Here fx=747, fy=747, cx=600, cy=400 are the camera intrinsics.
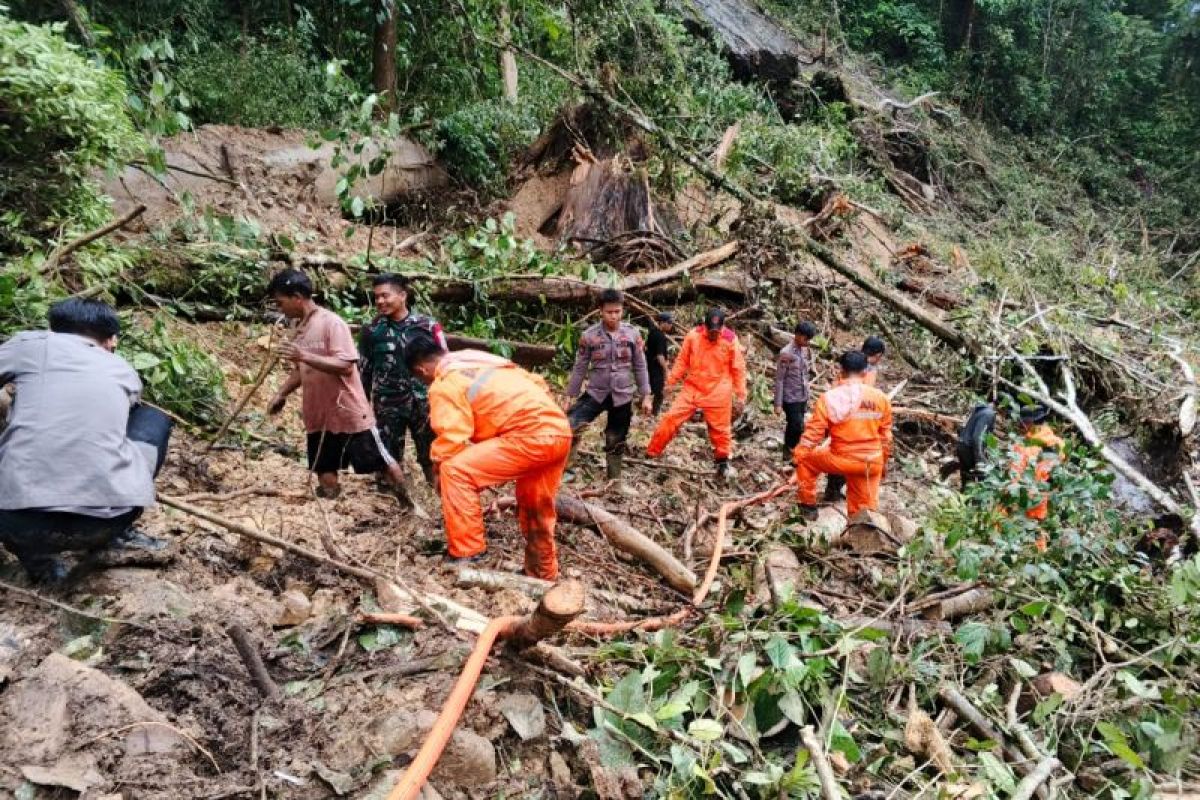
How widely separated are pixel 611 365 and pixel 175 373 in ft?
9.93

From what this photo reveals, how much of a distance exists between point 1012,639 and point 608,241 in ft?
22.2

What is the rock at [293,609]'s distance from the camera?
114 inches

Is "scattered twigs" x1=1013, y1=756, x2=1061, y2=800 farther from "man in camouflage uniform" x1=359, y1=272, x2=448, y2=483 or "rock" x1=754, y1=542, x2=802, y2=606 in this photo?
"man in camouflage uniform" x1=359, y1=272, x2=448, y2=483

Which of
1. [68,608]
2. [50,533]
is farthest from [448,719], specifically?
[50,533]

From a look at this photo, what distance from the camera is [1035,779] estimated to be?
97.3 inches

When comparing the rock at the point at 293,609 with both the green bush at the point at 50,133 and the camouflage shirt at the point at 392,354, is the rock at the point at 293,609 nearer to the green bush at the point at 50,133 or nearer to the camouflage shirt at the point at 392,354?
the camouflage shirt at the point at 392,354

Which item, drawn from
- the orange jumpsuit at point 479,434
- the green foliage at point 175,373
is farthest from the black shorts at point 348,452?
the green foliage at point 175,373

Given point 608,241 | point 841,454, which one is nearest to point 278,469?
point 841,454

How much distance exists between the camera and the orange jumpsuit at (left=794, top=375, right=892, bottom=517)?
5.25 m

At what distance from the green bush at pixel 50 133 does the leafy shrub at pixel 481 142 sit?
204 inches

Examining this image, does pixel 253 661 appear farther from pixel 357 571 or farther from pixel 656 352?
pixel 656 352

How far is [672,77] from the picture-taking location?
1144cm

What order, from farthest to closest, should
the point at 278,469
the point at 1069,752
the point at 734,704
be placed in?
1. the point at 278,469
2. the point at 1069,752
3. the point at 734,704

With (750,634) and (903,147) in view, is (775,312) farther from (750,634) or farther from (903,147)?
(903,147)
